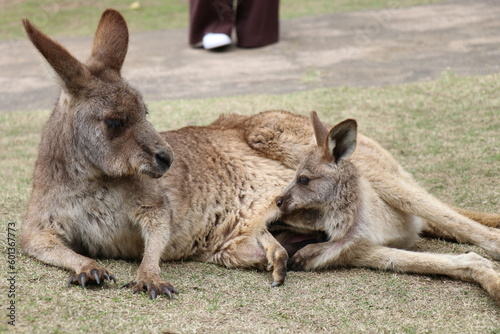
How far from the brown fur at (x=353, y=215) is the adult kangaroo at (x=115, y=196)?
292mm

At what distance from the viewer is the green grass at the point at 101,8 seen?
13477 millimetres

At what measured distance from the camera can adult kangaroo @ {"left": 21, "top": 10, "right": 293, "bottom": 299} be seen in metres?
4.12

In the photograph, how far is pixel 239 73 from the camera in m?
10.1

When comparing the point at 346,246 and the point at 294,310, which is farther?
the point at 346,246

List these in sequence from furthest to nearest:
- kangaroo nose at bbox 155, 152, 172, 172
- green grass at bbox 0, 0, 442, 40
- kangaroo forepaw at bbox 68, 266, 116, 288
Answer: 1. green grass at bbox 0, 0, 442, 40
2. kangaroo nose at bbox 155, 152, 172, 172
3. kangaroo forepaw at bbox 68, 266, 116, 288

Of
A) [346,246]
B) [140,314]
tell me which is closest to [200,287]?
[140,314]

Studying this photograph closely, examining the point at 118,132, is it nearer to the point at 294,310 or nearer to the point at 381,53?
the point at 294,310

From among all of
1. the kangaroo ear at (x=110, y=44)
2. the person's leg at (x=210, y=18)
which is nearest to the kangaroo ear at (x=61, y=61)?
the kangaroo ear at (x=110, y=44)

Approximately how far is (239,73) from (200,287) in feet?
20.6

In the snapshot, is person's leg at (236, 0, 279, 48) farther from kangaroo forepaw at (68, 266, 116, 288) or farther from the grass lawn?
kangaroo forepaw at (68, 266, 116, 288)

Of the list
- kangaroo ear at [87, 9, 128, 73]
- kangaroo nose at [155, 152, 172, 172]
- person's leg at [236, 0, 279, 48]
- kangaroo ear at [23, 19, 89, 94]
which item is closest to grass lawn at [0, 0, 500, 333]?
kangaroo nose at [155, 152, 172, 172]

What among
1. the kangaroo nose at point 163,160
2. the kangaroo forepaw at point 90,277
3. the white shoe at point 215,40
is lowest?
the white shoe at point 215,40

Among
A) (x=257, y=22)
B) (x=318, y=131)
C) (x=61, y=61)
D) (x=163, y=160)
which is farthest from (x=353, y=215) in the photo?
(x=257, y=22)

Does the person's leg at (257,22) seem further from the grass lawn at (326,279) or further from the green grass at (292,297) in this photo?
the green grass at (292,297)
